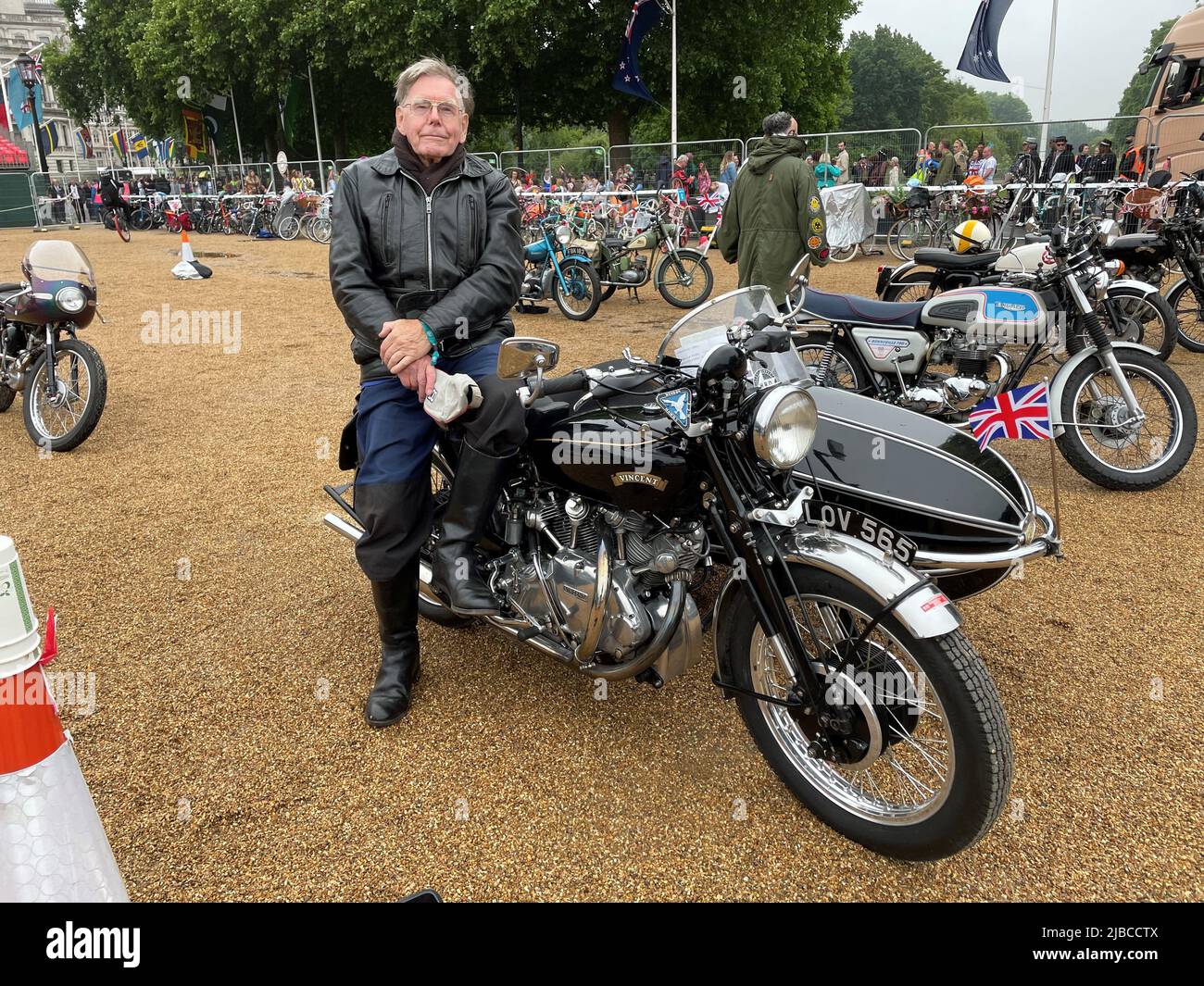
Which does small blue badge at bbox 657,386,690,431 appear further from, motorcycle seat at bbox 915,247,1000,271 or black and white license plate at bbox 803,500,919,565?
motorcycle seat at bbox 915,247,1000,271

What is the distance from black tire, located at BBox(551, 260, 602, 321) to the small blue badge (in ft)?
26.1

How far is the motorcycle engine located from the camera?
2.43m

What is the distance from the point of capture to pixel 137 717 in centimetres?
290

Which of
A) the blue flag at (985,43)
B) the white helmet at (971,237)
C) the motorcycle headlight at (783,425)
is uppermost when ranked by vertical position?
the blue flag at (985,43)

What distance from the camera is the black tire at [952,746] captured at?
1.96m

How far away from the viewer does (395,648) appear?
2.99 meters

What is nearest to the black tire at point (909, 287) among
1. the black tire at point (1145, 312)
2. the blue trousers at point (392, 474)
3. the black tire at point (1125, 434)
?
the black tire at point (1145, 312)

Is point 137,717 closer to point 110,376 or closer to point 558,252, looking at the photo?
point 110,376

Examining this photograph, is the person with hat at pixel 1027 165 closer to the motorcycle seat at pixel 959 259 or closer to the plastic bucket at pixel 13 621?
the motorcycle seat at pixel 959 259

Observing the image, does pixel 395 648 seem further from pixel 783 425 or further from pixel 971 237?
pixel 971 237

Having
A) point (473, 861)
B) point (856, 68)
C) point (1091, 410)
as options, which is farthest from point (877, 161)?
point (856, 68)

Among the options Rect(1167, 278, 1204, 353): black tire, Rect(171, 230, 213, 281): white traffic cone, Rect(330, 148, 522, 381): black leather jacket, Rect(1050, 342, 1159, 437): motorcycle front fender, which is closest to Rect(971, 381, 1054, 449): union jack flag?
Rect(1050, 342, 1159, 437): motorcycle front fender

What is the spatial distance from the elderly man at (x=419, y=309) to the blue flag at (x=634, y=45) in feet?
72.8
